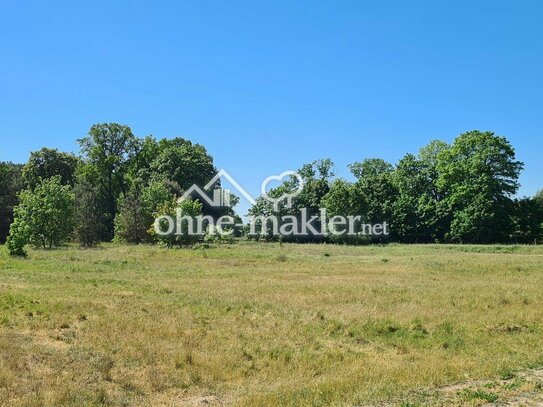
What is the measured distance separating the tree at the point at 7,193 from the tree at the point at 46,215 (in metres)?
19.1

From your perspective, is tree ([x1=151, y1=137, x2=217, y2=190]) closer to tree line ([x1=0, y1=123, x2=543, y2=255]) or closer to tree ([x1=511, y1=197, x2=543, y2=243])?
tree line ([x1=0, y1=123, x2=543, y2=255])

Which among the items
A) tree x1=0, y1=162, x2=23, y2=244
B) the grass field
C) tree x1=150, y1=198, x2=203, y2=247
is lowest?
the grass field

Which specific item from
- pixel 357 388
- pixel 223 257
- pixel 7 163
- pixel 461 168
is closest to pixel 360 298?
pixel 357 388

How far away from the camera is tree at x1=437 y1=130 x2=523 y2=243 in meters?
68.4

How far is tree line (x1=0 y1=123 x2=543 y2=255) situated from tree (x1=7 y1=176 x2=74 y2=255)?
12 cm

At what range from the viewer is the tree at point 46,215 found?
5475 centimetres

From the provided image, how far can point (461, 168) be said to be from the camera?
238ft

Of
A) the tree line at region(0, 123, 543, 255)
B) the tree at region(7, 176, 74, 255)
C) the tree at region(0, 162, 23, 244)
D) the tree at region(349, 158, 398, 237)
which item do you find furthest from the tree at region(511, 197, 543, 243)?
the tree at region(0, 162, 23, 244)

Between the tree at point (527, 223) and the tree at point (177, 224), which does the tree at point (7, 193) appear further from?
the tree at point (527, 223)

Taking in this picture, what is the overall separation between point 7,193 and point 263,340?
79039 millimetres

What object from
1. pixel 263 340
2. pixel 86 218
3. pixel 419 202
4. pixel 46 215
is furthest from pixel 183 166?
pixel 263 340

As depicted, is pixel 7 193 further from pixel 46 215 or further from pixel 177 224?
pixel 177 224

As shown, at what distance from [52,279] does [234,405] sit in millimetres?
21051

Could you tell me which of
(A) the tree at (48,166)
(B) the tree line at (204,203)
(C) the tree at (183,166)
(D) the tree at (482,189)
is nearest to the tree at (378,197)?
(B) the tree line at (204,203)
